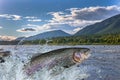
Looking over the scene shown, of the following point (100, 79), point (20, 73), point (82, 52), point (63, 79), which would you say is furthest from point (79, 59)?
point (100, 79)

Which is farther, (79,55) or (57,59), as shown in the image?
(57,59)

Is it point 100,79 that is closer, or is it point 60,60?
point 60,60

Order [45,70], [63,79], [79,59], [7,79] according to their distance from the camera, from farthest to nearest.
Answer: [63,79]
[7,79]
[45,70]
[79,59]

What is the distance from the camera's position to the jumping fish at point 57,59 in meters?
12.5

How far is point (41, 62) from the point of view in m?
13.0

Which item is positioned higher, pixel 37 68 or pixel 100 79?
pixel 37 68

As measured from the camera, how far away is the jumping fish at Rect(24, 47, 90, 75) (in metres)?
12.5

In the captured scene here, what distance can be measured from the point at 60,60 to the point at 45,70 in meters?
0.99

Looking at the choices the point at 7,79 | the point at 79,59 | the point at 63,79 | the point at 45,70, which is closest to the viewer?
the point at 79,59

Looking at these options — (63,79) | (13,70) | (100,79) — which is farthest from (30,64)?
Result: (100,79)

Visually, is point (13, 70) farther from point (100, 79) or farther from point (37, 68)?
point (100, 79)

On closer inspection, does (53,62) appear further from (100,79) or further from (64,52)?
(100,79)

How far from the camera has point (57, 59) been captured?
1269 cm

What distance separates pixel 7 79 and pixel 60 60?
163 inches
